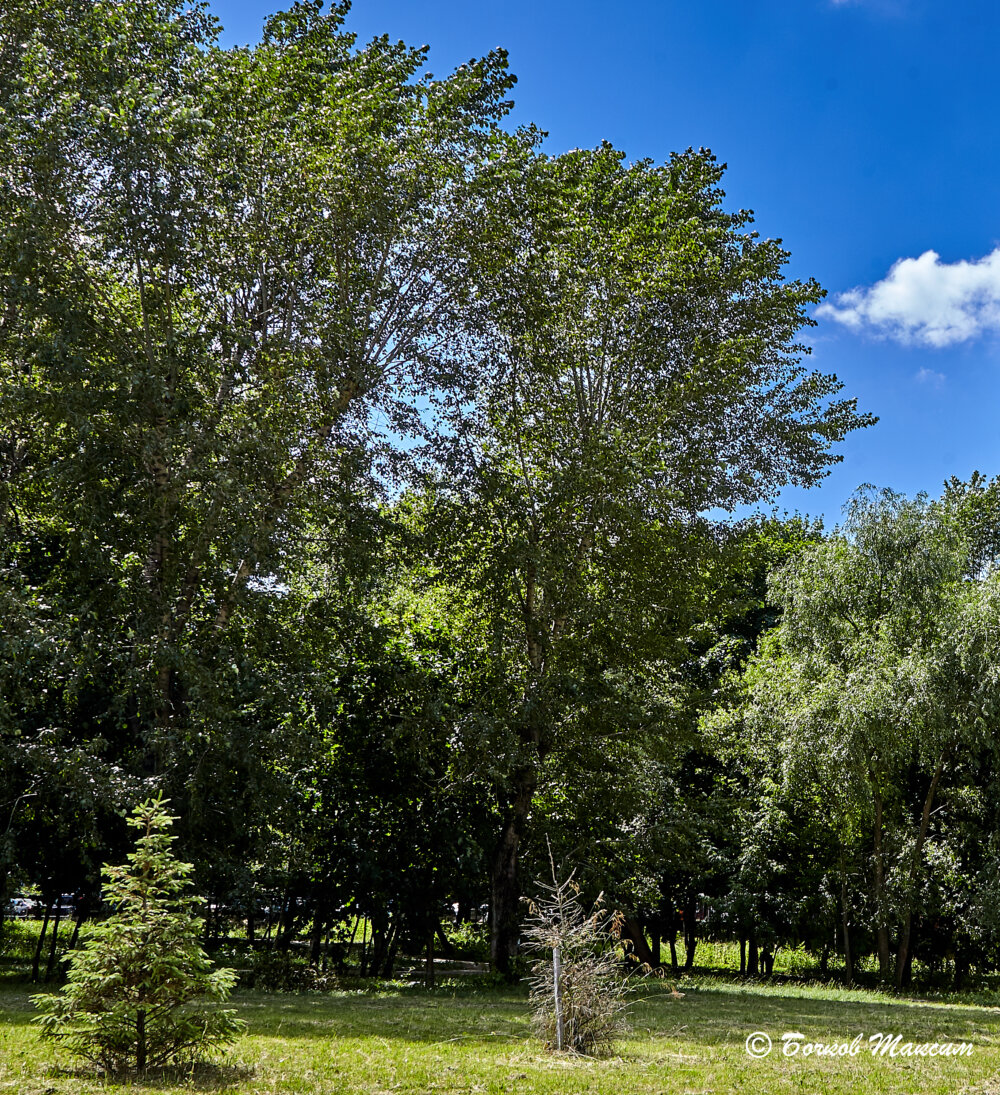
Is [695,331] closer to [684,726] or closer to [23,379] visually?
[684,726]

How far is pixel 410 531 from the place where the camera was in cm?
1403

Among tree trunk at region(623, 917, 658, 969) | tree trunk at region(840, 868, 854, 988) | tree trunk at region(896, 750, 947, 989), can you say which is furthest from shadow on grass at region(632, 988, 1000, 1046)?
tree trunk at region(623, 917, 658, 969)

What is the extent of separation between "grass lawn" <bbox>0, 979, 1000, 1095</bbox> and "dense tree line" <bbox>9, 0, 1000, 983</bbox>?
3.15 metres

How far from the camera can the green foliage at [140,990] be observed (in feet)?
19.6

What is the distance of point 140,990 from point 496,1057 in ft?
9.08

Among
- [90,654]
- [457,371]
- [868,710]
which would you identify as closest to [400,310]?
[457,371]

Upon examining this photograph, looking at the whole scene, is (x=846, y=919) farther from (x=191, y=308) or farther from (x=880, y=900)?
(x=191, y=308)

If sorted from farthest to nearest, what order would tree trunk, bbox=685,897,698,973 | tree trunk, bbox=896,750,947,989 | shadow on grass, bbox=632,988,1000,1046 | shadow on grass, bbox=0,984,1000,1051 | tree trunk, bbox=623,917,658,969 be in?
tree trunk, bbox=685,897,698,973, tree trunk, bbox=623,917,658,969, tree trunk, bbox=896,750,947,989, shadow on grass, bbox=632,988,1000,1046, shadow on grass, bbox=0,984,1000,1051

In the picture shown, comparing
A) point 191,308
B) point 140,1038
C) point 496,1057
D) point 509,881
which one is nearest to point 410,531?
point 191,308

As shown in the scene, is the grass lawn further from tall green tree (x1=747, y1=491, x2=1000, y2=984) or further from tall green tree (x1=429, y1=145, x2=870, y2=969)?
tall green tree (x1=747, y1=491, x2=1000, y2=984)

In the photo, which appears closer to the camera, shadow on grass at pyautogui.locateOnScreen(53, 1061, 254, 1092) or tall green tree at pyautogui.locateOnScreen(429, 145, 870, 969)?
shadow on grass at pyautogui.locateOnScreen(53, 1061, 254, 1092)

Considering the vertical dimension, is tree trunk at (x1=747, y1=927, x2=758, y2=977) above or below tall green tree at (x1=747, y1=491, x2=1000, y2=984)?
below

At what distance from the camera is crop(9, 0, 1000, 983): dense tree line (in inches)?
450

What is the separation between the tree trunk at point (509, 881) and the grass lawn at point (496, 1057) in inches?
129
